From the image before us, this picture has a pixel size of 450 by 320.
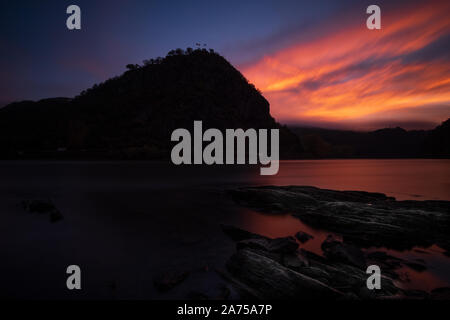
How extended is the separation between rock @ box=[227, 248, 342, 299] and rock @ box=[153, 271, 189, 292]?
1699 millimetres

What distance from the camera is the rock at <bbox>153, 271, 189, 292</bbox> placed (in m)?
6.95

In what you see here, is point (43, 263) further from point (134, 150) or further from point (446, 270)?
point (134, 150)

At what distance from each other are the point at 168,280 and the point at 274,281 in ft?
10.7

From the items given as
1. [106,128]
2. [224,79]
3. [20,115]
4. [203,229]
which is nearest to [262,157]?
[224,79]

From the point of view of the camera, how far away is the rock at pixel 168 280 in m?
6.95

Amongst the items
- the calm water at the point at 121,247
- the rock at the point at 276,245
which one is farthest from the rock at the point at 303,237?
the rock at the point at 276,245

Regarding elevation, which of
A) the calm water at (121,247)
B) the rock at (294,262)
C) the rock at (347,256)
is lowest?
the calm water at (121,247)

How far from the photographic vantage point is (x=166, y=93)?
171750 millimetres

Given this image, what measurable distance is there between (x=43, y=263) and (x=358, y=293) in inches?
434

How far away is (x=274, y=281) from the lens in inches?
246

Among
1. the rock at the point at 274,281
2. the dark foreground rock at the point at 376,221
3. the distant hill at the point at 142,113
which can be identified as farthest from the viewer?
the distant hill at the point at 142,113

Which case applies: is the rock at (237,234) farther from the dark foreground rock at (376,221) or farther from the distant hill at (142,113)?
the distant hill at (142,113)

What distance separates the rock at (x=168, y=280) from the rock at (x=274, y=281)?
170 cm

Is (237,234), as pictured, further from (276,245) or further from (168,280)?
(168,280)
